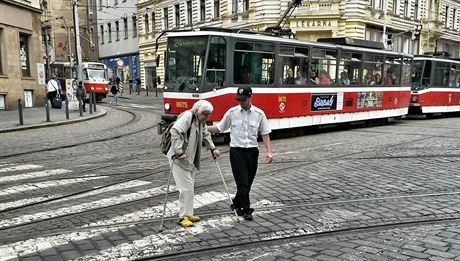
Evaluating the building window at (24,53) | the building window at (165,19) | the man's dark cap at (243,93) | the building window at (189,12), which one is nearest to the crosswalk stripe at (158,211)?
the man's dark cap at (243,93)

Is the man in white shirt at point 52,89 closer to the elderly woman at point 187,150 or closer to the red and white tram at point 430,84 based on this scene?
the red and white tram at point 430,84

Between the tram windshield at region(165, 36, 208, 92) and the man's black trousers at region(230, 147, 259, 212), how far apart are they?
6962 millimetres

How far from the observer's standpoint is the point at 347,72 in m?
16.6

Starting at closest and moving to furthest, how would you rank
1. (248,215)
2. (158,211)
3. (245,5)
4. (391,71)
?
(248,215)
(158,211)
(391,71)
(245,5)

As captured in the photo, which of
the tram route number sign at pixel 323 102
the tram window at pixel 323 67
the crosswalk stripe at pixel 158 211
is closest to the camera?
the crosswalk stripe at pixel 158 211

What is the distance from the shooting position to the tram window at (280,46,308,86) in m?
14.2

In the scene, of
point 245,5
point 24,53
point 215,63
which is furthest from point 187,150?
point 245,5

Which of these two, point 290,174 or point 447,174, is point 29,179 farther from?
point 447,174

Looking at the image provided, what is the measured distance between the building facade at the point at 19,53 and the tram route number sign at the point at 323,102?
16321 mm

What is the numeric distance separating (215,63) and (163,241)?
8.06m

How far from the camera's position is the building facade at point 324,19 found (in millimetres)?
35094

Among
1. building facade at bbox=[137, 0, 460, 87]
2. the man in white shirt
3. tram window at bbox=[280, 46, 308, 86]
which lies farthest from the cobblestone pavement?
building facade at bbox=[137, 0, 460, 87]

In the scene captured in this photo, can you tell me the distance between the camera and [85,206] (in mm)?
6484

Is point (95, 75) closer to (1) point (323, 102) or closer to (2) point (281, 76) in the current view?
(1) point (323, 102)
